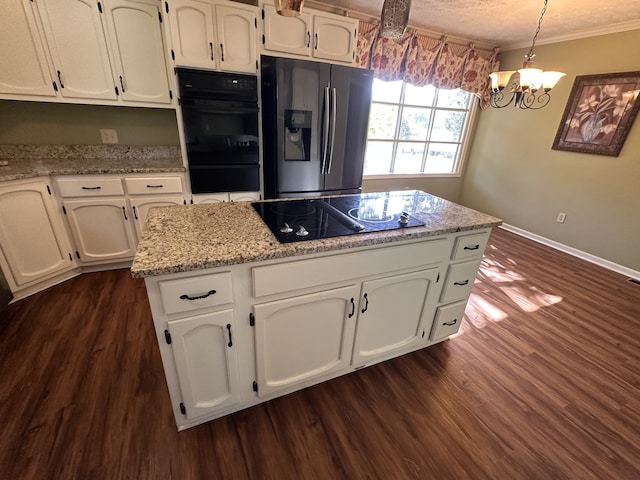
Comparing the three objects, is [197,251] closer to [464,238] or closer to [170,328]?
[170,328]

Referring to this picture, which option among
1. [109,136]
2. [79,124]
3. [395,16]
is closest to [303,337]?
[395,16]

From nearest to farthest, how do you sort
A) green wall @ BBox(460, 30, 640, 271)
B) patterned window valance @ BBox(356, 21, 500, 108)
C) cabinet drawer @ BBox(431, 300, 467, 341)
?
cabinet drawer @ BBox(431, 300, 467, 341), green wall @ BBox(460, 30, 640, 271), patterned window valance @ BBox(356, 21, 500, 108)

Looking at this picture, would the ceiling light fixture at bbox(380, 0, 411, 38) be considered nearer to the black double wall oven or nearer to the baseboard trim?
the black double wall oven

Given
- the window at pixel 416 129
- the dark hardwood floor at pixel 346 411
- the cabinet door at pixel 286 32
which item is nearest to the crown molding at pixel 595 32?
the window at pixel 416 129

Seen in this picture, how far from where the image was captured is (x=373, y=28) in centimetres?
315

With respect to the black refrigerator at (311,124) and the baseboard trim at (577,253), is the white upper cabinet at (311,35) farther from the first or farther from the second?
the baseboard trim at (577,253)

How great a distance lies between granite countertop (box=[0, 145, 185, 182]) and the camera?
212cm

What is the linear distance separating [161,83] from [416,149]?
11.3 feet

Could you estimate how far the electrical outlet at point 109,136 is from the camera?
2.59 meters

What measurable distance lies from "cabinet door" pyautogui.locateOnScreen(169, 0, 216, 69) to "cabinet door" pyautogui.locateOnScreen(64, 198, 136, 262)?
1.26 metres

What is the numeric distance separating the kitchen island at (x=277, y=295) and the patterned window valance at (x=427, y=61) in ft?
8.13

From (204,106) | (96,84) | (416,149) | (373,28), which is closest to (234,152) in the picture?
(204,106)

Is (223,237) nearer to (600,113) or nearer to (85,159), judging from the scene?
(85,159)

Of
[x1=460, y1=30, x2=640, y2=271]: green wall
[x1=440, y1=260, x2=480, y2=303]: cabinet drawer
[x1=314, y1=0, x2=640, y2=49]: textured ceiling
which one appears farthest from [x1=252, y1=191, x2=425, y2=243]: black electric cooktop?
[x1=460, y1=30, x2=640, y2=271]: green wall
